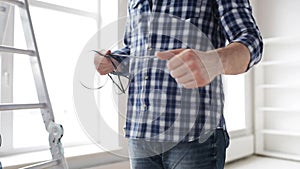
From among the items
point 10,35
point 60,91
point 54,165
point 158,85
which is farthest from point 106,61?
point 10,35

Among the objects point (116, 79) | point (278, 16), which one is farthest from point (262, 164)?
point (116, 79)

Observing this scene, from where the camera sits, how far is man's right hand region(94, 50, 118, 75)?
0.81 meters

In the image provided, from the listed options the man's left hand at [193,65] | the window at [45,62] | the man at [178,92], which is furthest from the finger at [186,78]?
the window at [45,62]

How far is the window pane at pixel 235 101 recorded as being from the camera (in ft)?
9.96

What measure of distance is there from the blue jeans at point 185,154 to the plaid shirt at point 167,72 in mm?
19

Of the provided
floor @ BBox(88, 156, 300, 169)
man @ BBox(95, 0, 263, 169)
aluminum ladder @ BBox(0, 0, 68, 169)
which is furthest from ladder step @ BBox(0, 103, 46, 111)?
floor @ BBox(88, 156, 300, 169)

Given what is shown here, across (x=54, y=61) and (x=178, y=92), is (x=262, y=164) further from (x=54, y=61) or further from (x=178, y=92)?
(x=178, y=92)

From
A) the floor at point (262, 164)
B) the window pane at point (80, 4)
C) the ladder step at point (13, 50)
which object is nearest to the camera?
the ladder step at point (13, 50)

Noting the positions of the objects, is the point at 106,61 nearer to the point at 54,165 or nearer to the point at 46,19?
the point at 54,165

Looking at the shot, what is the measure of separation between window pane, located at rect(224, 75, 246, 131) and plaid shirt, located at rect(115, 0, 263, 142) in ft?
7.71

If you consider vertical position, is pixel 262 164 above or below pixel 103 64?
below

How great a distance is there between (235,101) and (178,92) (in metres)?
2.55

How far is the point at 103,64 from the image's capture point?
2.70 ft

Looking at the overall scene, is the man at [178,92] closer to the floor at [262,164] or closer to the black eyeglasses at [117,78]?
the black eyeglasses at [117,78]
